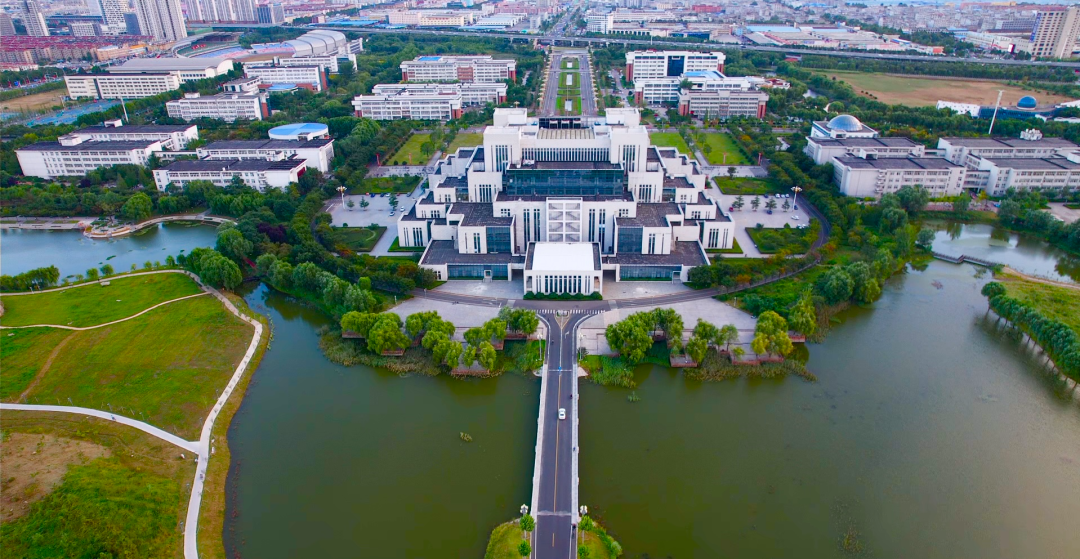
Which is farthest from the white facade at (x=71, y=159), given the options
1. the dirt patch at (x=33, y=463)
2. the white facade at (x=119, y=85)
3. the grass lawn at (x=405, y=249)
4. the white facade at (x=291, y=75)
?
the dirt patch at (x=33, y=463)

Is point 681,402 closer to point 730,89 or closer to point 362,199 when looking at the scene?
point 362,199

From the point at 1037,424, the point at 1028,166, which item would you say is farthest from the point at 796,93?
the point at 1037,424

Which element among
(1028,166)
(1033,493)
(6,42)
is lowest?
(1033,493)

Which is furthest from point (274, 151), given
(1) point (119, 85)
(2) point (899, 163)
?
(2) point (899, 163)

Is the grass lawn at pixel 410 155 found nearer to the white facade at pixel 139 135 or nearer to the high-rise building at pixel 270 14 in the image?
the white facade at pixel 139 135

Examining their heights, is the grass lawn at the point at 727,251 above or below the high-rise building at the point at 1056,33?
below

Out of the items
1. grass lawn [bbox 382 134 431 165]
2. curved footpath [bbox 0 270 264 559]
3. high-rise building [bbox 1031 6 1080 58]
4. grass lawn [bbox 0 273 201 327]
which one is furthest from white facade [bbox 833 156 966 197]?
high-rise building [bbox 1031 6 1080 58]

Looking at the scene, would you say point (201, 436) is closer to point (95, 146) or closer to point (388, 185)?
point (388, 185)

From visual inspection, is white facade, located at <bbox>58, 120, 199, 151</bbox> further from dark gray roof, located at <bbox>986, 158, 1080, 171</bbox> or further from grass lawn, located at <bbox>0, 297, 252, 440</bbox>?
dark gray roof, located at <bbox>986, 158, 1080, 171</bbox>
